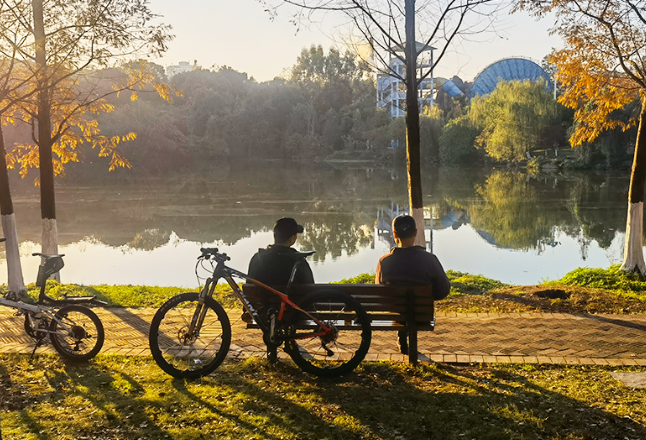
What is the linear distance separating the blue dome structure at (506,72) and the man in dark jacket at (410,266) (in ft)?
271

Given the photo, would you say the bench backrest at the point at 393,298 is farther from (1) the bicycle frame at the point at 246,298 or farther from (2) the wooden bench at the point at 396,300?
(1) the bicycle frame at the point at 246,298

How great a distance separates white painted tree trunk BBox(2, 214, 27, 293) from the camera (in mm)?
9273

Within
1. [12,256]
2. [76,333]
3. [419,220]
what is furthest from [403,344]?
[12,256]

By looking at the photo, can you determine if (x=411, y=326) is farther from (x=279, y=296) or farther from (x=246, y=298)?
(x=246, y=298)

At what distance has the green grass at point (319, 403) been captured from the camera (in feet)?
12.4

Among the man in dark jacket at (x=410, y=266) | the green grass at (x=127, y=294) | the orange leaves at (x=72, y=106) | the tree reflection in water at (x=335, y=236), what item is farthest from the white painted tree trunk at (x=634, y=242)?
the orange leaves at (x=72, y=106)

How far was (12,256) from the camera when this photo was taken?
9.28 m

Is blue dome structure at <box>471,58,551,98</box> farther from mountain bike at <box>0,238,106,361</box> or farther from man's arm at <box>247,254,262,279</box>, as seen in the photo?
mountain bike at <box>0,238,106,361</box>

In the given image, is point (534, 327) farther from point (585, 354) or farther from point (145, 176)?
point (145, 176)

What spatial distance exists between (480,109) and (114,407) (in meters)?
56.4

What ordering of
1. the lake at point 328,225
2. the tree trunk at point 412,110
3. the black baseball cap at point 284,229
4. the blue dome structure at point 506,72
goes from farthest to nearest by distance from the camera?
the blue dome structure at point 506,72
the lake at point 328,225
the tree trunk at point 412,110
the black baseball cap at point 284,229

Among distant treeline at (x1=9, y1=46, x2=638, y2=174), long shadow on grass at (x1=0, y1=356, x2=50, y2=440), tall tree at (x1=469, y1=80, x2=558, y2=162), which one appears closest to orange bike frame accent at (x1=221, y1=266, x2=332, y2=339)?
long shadow on grass at (x1=0, y1=356, x2=50, y2=440)

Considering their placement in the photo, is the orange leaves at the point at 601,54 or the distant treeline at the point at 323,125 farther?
the distant treeline at the point at 323,125

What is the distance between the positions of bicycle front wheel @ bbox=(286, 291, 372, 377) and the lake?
27.8 feet
